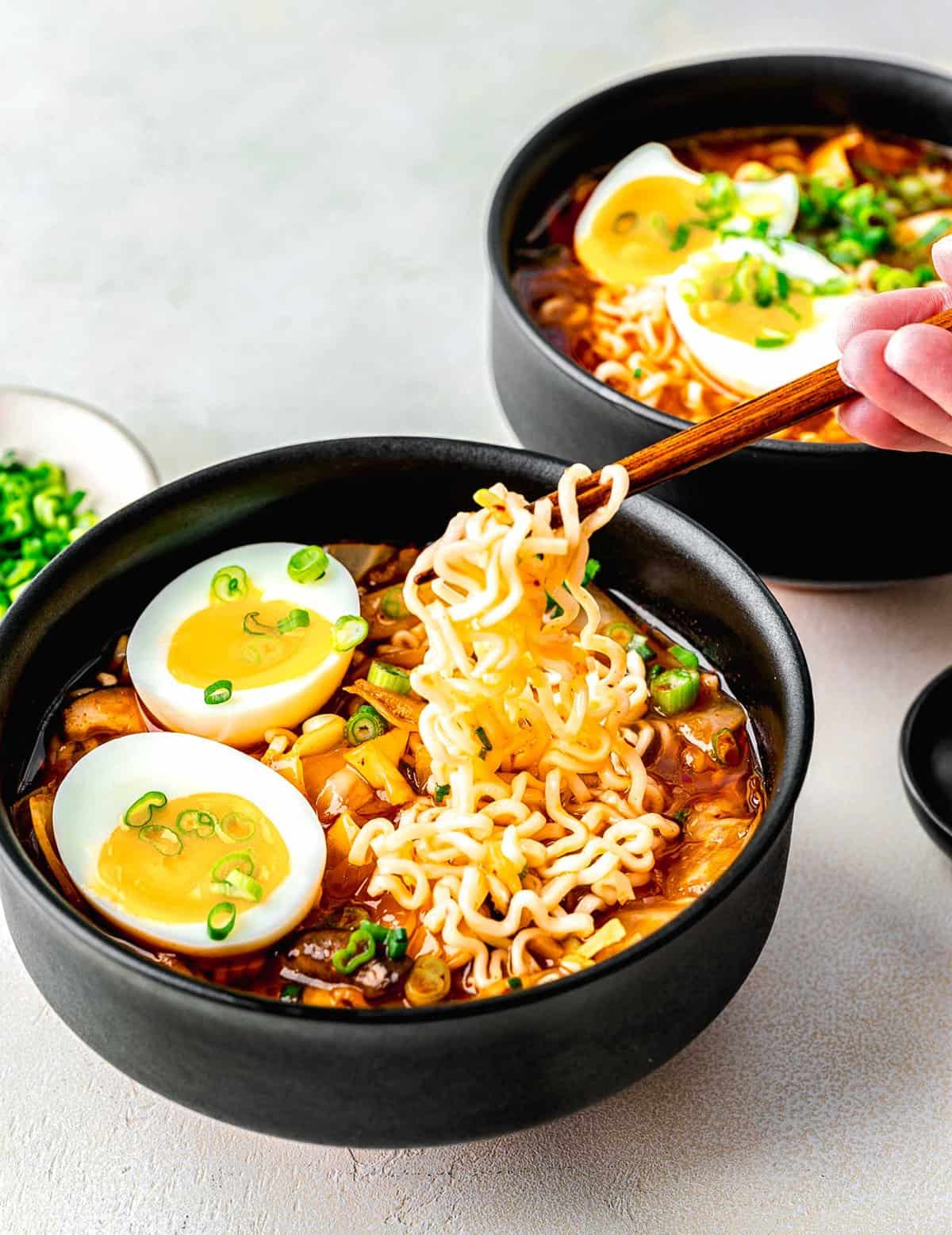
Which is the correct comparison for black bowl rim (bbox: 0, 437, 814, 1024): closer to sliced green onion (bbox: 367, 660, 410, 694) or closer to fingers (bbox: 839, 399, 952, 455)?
fingers (bbox: 839, 399, 952, 455)

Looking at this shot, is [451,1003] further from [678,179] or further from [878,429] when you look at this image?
[678,179]

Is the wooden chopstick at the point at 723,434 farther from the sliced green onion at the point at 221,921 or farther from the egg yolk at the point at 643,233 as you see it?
the egg yolk at the point at 643,233

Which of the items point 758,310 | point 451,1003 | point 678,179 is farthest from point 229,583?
point 678,179

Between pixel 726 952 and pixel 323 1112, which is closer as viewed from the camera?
pixel 323 1112

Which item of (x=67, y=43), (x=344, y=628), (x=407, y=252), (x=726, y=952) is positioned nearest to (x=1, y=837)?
(x=344, y=628)

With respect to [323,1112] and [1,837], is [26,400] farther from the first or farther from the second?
[323,1112]

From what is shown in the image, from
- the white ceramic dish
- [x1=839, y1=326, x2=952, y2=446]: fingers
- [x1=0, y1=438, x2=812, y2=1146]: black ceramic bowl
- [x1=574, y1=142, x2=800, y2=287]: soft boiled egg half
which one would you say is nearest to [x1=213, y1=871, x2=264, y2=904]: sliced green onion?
[x1=0, y1=438, x2=812, y2=1146]: black ceramic bowl
